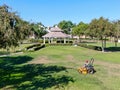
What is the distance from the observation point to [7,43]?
1859 cm

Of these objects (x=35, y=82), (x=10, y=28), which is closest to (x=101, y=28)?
(x=35, y=82)

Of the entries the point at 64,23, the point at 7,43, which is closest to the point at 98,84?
→ the point at 7,43

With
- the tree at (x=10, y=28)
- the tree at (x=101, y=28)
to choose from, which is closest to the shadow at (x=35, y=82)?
the tree at (x=10, y=28)

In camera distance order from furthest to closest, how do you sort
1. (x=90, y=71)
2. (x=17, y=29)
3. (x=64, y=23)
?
1. (x=64, y=23)
2. (x=90, y=71)
3. (x=17, y=29)

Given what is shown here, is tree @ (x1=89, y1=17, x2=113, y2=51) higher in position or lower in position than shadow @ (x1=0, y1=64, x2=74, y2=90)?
higher

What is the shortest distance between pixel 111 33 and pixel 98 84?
123 ft

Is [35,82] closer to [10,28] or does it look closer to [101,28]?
[10,28]

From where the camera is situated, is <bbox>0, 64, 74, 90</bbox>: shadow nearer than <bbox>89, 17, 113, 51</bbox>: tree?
Yes

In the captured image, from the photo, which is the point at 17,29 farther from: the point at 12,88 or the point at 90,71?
the point at 90,71

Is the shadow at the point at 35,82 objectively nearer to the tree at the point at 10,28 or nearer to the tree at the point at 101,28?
the tree at the point at 10,28

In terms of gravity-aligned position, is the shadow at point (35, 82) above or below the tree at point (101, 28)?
below

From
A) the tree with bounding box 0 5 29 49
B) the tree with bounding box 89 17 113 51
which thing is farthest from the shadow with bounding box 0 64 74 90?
the tree with bounding box 89 17 113 51

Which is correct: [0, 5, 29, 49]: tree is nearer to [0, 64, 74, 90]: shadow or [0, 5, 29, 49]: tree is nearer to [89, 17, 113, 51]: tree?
[0, 64, 74, 90]: shadow

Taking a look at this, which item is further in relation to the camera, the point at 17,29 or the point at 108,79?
the point at 108,79
